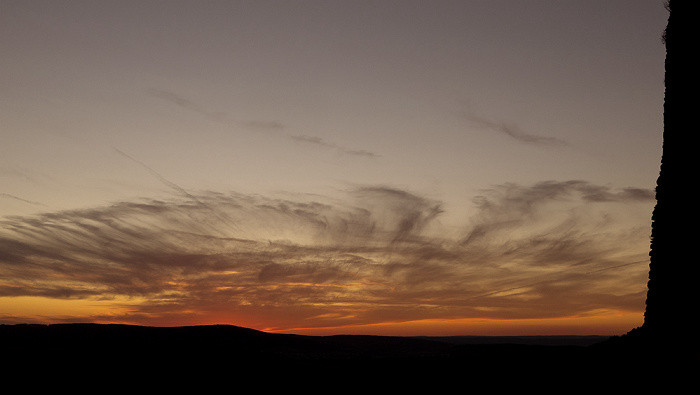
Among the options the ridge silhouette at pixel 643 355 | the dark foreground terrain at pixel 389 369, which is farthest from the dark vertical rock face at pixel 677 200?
the dark foreground terrain at pixel 389 369

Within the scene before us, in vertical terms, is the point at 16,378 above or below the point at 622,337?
below

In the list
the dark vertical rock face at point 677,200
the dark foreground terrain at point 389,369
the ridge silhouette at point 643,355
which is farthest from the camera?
the dark vertical rock face at point 677,200

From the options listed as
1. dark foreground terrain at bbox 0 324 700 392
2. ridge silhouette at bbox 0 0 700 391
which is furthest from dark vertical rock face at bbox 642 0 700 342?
dark foreground terrain at bbox 0 324 700 392

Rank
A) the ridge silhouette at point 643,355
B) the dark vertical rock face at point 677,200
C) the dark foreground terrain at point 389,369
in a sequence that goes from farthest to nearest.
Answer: the dark vertical rock face at point 677,200 → the dark foreground terrain at point 389,369 → the ridge silhouette at point 643,355

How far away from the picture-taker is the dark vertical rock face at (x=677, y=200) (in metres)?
15.8

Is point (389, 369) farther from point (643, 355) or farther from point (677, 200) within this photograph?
point (677, 200)

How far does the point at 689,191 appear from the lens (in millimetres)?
16484

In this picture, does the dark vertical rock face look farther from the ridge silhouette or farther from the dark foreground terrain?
the dark foreground terrain

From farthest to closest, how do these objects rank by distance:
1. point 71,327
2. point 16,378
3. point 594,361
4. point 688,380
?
point 71,327 < point 16,378 < point 594,361 < point 688,380

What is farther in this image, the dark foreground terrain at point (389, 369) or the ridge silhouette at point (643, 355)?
the dark foreground terrain at point (389, 369)

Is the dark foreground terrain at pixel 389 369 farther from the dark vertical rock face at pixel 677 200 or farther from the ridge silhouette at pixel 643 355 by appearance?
the dark vertical rock face at pixel 677 200

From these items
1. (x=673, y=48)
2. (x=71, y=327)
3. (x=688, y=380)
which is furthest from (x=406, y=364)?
(x=71, y=327)

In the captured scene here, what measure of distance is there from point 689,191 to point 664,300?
306 cm

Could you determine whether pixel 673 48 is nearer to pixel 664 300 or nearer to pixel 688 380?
pixel 664 300
